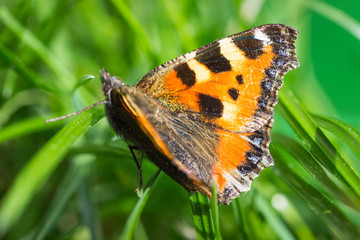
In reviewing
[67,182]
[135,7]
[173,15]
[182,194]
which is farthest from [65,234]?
[135,7]

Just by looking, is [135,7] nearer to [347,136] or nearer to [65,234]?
[65,234]

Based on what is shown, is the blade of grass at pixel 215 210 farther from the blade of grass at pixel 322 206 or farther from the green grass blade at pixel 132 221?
the blade of grass at pixel 322 206

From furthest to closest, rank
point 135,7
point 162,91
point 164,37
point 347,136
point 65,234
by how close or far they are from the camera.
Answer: point 135,7 < point 164,37 < point 65,234 < point 162,91 < point 347,136

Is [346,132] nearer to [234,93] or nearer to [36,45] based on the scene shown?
[234,93]

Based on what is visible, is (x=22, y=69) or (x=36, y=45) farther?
(x=36, y=45)

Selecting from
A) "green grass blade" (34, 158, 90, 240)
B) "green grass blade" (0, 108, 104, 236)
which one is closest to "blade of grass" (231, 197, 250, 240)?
"green grass blade" (0, 108, 104, 236)

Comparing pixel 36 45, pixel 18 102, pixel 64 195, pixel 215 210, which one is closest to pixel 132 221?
pixel 215 210

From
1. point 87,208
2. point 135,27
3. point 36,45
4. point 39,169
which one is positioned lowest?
point 39,169
